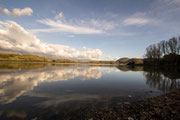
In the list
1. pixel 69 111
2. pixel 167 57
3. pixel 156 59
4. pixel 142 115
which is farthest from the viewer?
pixel 156 59

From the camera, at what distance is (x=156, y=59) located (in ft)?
337

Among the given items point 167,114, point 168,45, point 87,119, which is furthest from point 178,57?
point 87,119

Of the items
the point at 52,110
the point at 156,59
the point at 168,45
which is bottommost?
the point at 52,110

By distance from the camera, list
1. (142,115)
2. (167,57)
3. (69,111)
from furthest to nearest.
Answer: (167,57), (69,111), (142,115)

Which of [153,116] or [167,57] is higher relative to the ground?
[167,57]

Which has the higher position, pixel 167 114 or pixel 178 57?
pixel 178 57

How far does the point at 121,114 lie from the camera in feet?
24.9

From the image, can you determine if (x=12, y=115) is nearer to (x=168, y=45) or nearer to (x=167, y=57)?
(x=167, y=57)

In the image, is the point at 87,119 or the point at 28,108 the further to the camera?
the point at 28,108

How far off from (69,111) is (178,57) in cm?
11174

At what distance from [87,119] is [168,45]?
120 metres

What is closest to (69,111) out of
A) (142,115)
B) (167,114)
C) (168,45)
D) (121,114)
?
(121,114)

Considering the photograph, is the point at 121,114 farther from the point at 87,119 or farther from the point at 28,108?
the point at 28,108

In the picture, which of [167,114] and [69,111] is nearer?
[167,114]
